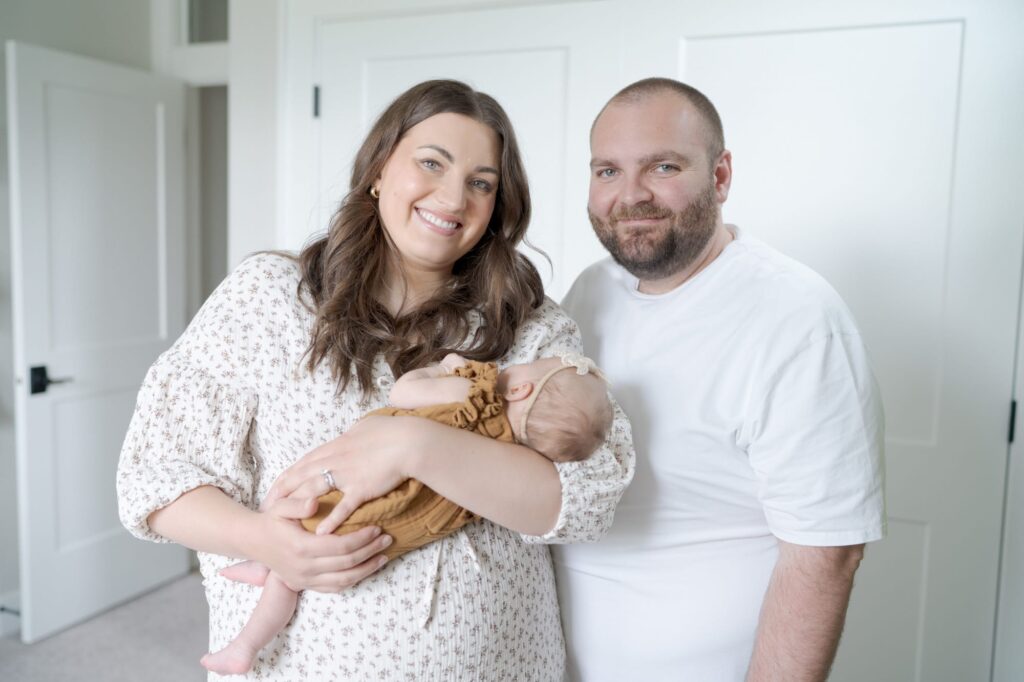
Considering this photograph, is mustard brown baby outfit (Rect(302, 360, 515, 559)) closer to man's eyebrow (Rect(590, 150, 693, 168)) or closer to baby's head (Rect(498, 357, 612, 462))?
baby's head (Rect(498, 357, 612, 462))

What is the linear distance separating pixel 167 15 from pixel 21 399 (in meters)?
1.80

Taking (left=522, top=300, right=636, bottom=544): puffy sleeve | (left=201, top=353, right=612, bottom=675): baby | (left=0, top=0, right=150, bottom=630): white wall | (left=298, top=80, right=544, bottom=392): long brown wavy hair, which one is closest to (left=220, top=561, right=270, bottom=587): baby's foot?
(left=201, top=353, right=612, bottom=675): baby

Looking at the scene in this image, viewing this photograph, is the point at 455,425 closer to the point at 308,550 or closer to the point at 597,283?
the point at 308,550

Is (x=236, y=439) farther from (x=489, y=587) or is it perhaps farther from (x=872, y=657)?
(x=872, y=657)

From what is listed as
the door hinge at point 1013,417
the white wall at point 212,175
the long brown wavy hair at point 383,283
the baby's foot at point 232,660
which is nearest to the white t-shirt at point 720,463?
the long brown wavy hair at point 383,283

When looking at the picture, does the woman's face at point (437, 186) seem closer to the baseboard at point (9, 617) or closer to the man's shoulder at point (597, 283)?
the man's shoulder at point (597, 283)

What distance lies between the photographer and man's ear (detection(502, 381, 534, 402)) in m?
1.23

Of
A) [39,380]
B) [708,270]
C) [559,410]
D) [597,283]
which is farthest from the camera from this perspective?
[39,380]

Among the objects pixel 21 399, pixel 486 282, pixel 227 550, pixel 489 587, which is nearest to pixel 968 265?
pixel 486 282

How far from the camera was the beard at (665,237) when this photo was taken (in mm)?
1369

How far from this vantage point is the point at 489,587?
1.22 meters

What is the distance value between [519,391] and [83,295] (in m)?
2.57

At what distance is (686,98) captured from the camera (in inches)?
54.1

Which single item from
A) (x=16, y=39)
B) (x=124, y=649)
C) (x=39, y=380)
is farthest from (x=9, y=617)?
(x=16, y=39)
